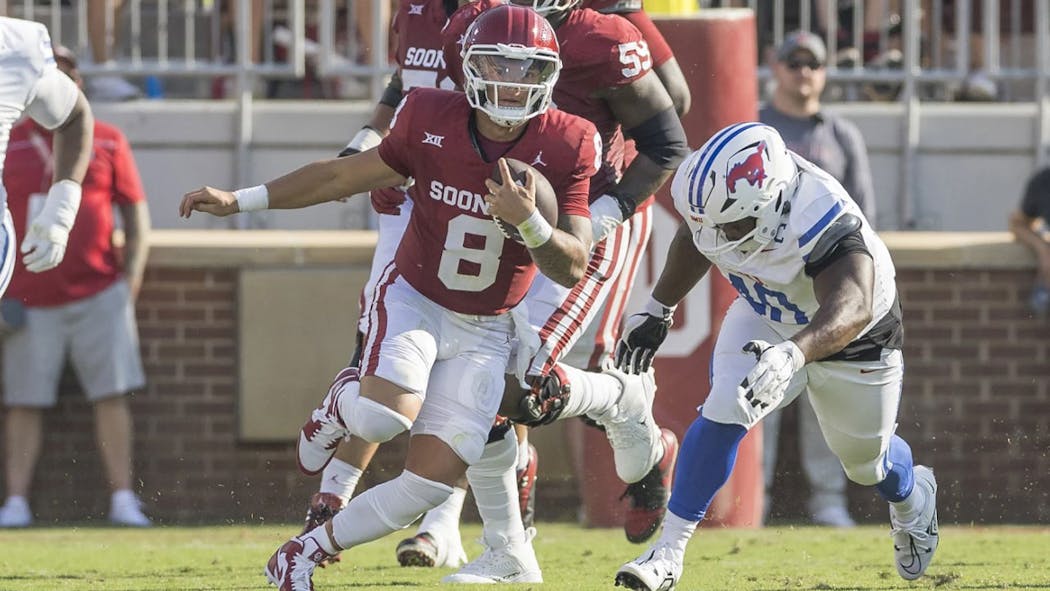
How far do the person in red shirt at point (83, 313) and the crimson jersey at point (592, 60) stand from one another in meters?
2.85

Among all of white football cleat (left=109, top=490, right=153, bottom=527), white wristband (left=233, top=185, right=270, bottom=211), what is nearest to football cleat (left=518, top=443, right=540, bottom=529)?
white wristband (left=233, top=185, right=270, bottom=211)

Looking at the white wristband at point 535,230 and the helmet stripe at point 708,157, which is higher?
the helmet stripe at point 708,157

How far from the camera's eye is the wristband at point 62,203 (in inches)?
256

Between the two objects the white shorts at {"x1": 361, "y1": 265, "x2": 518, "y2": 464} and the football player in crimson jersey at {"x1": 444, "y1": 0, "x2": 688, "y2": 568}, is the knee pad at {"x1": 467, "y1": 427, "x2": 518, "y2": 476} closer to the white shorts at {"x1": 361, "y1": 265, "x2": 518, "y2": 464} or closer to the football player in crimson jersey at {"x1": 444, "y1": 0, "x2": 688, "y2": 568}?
the football player in crimson jersey at {"x1": 444, "y1": 0, "x2": 688, "y2": 568}

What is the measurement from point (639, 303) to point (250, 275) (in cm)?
195

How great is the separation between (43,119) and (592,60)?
1820 mm

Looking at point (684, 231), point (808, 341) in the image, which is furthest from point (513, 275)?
point (808, 341)

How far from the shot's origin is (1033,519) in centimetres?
942

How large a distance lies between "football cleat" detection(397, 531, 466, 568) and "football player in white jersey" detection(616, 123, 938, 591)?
4.81ft

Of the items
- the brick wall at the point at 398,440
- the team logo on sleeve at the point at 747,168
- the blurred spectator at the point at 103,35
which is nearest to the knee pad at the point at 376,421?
the team logo on sleeve at the point at 747,168

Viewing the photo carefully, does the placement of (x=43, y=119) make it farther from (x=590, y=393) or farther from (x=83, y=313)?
(x=83, y=313)

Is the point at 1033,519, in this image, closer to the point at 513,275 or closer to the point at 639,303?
the point at 639,303

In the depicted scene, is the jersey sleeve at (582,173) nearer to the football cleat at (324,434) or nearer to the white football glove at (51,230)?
the football cleat at (324,434)

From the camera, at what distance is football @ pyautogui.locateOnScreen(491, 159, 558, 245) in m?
5.59
